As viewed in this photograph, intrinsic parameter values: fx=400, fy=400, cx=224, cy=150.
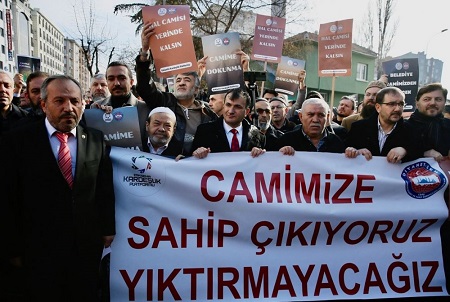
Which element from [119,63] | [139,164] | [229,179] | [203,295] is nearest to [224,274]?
[203,295]

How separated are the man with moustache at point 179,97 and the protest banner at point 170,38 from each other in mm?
79

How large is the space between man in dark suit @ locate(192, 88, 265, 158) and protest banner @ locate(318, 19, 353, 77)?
7.77 ft

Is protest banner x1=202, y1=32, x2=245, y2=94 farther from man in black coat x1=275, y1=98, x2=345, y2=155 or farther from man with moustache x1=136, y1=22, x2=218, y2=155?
man in black coat x1=275, y1=98, x2=345, y2=155

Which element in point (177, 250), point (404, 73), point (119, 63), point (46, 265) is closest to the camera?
point (46, 265)

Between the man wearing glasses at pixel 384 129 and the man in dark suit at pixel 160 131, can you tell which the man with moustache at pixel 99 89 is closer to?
the man in dark suit at pixel 160 131

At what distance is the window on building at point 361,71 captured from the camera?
34.1 metres

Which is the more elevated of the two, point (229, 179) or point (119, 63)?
point (119, 63)

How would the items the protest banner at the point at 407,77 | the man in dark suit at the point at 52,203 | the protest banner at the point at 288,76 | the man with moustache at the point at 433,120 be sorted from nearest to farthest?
1. the man in dark suit at the point at 52,203
2. the man with moustache at the point at 433,120
3. the protest banner at the point at 407,77
4. the protest banner at the point at 288,76

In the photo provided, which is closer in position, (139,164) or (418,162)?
(139,164)

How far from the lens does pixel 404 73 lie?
6336mm

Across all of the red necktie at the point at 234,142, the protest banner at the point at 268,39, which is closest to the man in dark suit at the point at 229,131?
the red necktie at the point at 234,142

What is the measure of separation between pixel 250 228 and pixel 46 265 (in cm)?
157

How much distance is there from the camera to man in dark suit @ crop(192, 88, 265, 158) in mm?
3695

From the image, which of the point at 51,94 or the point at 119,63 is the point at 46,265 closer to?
the point at 51,94
